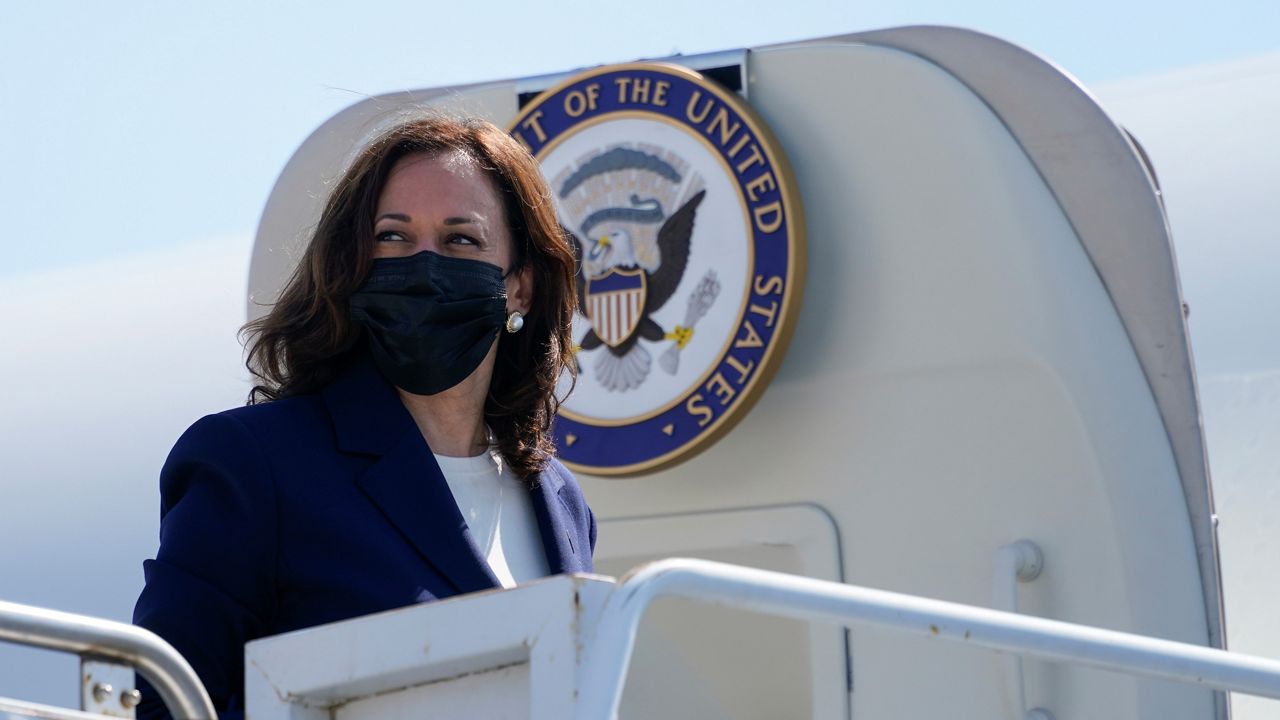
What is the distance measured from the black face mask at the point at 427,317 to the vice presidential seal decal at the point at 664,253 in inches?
56.4

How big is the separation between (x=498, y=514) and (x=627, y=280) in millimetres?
1628

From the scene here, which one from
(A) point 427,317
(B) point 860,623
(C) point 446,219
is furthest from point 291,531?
(B) point 860,623

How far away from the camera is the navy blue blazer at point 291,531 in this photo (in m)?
1.87

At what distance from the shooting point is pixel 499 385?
8.25ft

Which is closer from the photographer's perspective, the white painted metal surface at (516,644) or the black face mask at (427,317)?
the white painted metal surface at (516,644)

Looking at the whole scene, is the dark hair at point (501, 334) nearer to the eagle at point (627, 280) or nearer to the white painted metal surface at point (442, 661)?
the white painted metal surface at point (442, 661)

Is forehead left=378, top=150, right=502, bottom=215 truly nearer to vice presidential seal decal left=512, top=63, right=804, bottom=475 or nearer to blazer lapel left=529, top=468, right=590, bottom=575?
blazer lapel left=529, top=468, right=590, bottom=575

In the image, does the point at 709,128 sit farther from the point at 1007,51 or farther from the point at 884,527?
the point at 884,527

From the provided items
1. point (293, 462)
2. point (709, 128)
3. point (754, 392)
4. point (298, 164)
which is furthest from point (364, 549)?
→ point (298, 164)

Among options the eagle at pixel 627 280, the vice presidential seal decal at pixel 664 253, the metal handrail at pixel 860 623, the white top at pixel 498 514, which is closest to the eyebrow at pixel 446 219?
the white top at pixel 498 514

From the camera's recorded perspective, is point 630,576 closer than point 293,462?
Yes

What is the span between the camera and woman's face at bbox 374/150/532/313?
7.25 ft

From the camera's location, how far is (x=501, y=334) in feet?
8.22

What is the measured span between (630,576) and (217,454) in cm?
77
